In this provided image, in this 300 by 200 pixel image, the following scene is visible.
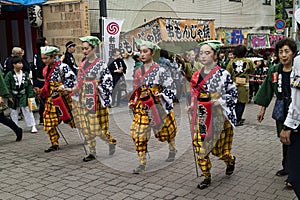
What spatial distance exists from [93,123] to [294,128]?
10.5ft

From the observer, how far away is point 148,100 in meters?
4.93

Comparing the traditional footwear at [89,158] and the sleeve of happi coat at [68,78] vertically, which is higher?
the sleeve of happi coat at [68,78]

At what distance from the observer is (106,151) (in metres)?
6.11

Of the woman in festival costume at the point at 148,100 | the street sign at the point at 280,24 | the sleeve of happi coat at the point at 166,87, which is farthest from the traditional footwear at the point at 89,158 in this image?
the street sign at the point at 280,24

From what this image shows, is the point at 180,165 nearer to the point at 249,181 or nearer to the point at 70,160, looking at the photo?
the point at 249,181

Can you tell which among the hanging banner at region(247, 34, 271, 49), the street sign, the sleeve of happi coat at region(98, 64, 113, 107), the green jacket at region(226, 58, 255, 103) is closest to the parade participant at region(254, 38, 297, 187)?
the sleeve of happi coat at region(98, 64, 113, 107)

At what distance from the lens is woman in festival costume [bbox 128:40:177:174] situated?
4.89 meters

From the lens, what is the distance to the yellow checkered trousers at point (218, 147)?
4.37 meters

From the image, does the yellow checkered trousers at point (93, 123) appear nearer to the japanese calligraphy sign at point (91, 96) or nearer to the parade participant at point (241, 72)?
the japanese calligraphy sign at point (91, 96)

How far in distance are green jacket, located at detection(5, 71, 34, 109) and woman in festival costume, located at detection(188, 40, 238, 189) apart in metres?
4.35

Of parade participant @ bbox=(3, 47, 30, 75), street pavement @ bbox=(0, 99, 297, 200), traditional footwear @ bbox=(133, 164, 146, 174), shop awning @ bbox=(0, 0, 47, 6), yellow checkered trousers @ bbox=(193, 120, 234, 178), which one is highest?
shop awning @ bbox=(0, 0, 47, 6)

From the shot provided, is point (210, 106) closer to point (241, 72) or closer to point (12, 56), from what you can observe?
point (241, 72)

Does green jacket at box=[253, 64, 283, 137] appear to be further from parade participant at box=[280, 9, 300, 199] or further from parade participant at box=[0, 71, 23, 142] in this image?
parade participant at box=[0, 71, 23, 142]

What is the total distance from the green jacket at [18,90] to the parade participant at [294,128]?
5734mm
